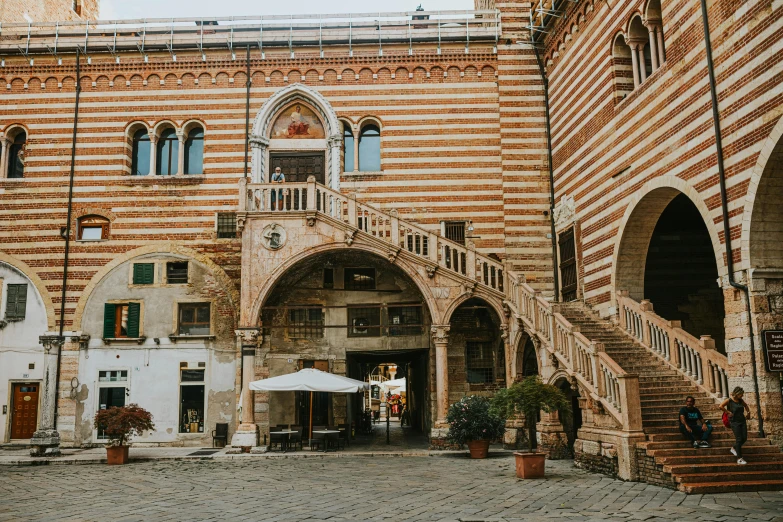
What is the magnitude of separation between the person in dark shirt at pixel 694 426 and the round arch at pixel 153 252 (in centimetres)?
1320

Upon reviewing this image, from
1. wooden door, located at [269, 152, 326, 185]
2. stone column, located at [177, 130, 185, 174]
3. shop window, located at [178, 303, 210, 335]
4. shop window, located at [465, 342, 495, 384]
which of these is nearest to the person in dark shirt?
shop window, located at [465, 342, 495, 384]

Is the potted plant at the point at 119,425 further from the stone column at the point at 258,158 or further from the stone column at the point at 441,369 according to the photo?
the stone column at the point at 258,158

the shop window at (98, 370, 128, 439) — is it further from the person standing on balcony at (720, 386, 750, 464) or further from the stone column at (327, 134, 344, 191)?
the person standing on balcony at (720, 386, 750, 464)

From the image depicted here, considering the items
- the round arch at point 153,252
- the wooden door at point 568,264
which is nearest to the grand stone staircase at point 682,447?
the wooden door at point 568,264

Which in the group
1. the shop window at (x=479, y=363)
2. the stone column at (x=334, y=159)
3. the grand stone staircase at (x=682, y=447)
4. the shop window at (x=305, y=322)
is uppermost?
the stone column at (x=334, y=159)

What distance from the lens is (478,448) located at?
16.3 metres

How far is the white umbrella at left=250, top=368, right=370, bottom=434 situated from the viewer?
58.3ft

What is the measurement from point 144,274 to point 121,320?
5.08ft

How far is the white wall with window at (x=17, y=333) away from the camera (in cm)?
2081

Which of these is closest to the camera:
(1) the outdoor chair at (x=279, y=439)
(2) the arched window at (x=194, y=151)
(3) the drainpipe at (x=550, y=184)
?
(1) the outdoor chair at (x=279, y=439)

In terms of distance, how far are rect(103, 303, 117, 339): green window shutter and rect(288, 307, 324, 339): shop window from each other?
5255 millimetres

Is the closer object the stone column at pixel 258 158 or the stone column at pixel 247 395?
the stone column at pixel 247 395

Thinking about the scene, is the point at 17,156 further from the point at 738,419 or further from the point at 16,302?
the point at 738,419

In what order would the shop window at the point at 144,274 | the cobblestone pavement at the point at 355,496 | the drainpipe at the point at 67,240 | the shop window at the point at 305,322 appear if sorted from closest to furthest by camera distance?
the cobblestone pavement at the point at 355,496 → the drainpipe at the point at 67,240 → the shop window at the point at 144,274 → the shop window at the point at 305,322
